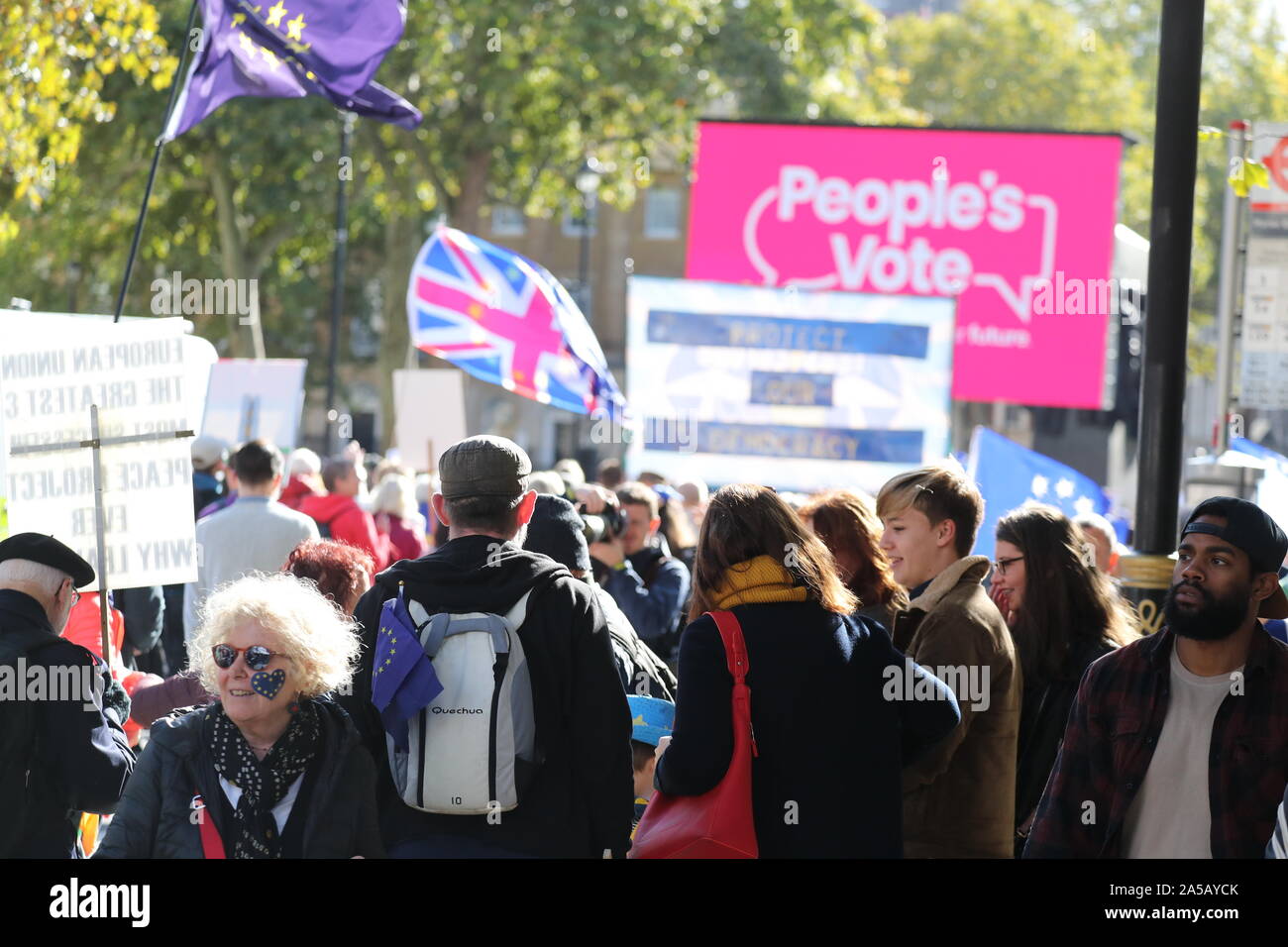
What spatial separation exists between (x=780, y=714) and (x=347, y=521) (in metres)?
6.01

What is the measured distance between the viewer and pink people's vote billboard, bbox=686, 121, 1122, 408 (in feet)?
46.2

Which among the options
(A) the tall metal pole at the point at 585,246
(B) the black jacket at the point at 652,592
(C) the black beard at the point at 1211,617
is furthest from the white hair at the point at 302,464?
(A) the tall metal pole at the point at 585,246


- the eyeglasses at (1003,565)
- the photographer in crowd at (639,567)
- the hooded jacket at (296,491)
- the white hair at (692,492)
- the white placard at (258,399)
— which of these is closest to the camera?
the eyeglasses at (1003,565)

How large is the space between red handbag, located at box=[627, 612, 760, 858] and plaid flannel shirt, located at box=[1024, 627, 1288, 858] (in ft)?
2.30

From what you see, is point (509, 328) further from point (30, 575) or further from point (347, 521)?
point (30, 575)

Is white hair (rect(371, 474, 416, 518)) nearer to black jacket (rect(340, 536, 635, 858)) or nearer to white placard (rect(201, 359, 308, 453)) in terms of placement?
white placard (rect(201, 359, 308, 453))

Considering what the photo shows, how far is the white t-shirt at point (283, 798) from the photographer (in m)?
3.87

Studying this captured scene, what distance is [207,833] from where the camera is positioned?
3803 millimetres

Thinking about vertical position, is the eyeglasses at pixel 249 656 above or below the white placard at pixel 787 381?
below

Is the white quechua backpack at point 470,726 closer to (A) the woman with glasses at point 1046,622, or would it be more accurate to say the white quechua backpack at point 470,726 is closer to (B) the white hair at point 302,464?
(A) the woman with glasses at point 1046,622

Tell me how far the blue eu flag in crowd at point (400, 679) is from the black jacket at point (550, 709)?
0.36 feet
